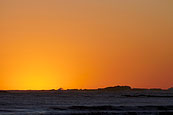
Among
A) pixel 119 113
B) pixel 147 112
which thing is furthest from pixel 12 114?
pixel 147 112

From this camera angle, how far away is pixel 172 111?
35125 millimetres

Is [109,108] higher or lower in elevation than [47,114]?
higher

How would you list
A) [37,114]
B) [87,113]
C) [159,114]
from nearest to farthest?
[37,114], [87,113], [159,114]

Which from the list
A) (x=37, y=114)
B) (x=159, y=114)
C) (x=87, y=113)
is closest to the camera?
(x=37, y=114)

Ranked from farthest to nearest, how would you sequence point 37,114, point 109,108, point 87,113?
point 109,108
point 87,113
point 37,114

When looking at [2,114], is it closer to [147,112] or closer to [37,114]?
[37,114]

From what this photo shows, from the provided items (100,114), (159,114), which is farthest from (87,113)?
(159,114)

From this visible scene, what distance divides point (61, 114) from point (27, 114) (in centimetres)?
227

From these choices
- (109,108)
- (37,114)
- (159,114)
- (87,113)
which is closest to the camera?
(37,114)

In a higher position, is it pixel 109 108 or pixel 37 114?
pixel 109 108

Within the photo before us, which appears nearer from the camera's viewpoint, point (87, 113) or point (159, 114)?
point (87, 113)

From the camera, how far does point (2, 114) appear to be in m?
29.8

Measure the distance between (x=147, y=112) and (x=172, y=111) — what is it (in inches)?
89.3

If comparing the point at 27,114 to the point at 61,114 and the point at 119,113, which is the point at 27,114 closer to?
the point at 61,114
